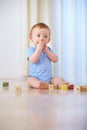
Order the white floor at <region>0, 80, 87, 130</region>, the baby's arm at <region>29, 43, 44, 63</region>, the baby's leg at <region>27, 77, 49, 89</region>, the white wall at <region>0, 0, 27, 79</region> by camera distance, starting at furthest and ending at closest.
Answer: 1. the white wall at <region>0, 0, 27, 79</region>
2. the baby's arm at <region>29, 43, 44, 63</region>
3. the baby's leg at <region>27, 77, 49, 89</region>
4. the white floor at <region>0, 80, 87, 130</region>

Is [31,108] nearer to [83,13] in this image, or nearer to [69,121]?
[69,121]

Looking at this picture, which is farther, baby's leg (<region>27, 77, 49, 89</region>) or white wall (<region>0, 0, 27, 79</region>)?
white wall (<region>0, 0, 27, 79</region>)

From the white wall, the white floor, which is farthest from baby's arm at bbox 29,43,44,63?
the white floor

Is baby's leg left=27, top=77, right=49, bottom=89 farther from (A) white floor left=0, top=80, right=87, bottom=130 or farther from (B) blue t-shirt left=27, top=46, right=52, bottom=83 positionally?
(A) white floor left=0, top=80, right=87, bottom=130

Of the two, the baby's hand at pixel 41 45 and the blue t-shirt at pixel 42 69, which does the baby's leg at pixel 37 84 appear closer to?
the blue t-shirt at pixel 42 69

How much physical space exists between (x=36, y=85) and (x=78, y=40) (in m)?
0.72

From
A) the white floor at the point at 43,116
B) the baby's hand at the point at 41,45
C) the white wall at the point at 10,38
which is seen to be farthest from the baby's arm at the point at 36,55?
the white floor at the point at 43,116

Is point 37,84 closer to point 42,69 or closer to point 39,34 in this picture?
point 42,69

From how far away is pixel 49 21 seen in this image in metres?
1.63

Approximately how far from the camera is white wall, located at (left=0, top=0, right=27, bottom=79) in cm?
162

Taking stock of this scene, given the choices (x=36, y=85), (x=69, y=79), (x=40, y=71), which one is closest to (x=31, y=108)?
(x=36, y=85)

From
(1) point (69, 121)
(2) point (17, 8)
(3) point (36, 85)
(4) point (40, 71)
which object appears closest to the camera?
(1) point (69, 121)

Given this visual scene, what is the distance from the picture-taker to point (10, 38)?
5.36ft

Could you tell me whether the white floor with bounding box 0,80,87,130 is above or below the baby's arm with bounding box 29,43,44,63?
below
